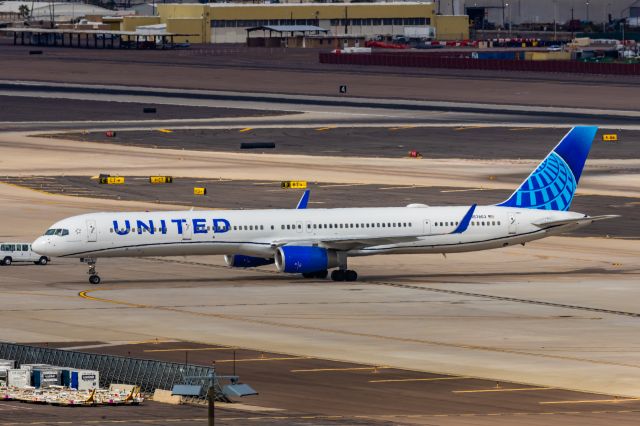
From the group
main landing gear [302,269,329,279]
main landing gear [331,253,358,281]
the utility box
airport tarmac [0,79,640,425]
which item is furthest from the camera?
main landing gear [302,269,329,279]

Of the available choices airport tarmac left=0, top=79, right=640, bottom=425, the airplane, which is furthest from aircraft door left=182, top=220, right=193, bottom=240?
airport tarmac left=0, top=79, right=640, bottom=425

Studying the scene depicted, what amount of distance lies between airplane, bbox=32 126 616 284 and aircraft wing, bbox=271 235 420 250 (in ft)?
0.18

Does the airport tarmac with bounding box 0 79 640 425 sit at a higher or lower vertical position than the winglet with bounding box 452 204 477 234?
lower

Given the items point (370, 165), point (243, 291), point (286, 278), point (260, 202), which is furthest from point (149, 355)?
point (370, 165)

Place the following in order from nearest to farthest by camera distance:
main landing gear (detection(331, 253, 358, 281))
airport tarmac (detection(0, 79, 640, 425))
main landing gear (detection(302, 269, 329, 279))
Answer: airport tarmac (detection(0, 79, 640, 425)) → main landing gear (detection(331, 253, 358, 281)) → main landing gear (detection(302, 269, 329, 279))

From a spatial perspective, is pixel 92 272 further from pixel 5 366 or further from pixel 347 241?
pixel 5 366

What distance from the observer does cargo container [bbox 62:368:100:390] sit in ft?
183

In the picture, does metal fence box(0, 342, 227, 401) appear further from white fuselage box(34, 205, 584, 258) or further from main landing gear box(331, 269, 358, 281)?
main landing gear box(331, 269, 358, 281)

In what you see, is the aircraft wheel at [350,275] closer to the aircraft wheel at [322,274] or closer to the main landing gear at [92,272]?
the aircraft wheel at [322,274]

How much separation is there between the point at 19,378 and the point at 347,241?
36064 millimetres

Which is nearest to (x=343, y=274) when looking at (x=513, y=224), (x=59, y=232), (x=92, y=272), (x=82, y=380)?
(x=513, y=224)

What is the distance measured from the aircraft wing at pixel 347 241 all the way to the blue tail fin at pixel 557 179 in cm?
834

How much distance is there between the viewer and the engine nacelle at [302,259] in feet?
291

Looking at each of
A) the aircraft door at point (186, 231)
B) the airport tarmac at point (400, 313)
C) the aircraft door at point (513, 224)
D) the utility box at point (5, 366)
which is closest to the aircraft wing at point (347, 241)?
the airport tarmac at point (400, 313)
